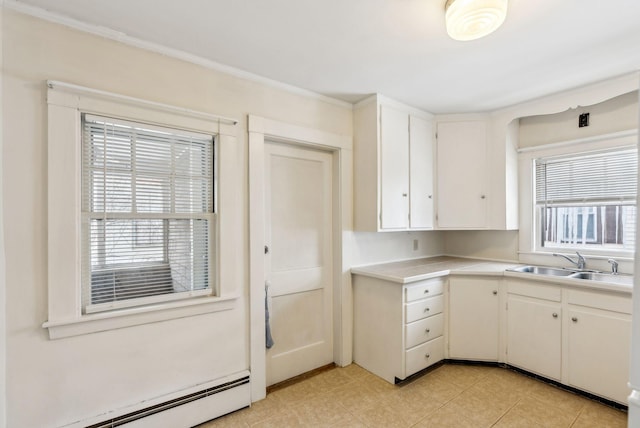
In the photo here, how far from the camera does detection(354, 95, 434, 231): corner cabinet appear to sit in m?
2.72

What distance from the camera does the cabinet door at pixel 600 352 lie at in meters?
2.08

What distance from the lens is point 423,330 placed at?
8.54ft

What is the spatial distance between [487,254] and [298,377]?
2.42 metres

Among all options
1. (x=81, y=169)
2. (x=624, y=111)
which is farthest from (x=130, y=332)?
(x=624, y=111)

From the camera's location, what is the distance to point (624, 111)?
2.50m

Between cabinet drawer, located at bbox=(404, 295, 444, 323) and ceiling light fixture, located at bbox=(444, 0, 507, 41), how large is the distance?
76.3 inches

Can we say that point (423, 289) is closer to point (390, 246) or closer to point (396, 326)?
point (396, 326)

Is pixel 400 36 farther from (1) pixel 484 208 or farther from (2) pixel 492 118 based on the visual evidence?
(1) pixel 484 208

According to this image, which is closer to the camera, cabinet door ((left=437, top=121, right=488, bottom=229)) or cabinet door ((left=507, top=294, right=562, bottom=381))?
cabinet door ((left=507, top=294, right=562, bottom=381))

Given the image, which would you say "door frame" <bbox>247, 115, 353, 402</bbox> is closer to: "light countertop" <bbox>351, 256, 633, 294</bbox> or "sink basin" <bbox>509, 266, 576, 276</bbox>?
"light countertop" <bbox>351, 256, 633, 294</bbox>

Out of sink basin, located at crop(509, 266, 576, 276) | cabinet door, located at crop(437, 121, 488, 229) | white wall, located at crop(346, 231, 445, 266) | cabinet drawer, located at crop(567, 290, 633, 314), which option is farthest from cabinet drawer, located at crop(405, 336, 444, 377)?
cabinet door, located at crop(437, 121, 488, 229)

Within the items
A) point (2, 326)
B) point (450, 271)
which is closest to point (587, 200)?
point (450, 271)

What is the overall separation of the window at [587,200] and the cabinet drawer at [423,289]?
1.26 metres

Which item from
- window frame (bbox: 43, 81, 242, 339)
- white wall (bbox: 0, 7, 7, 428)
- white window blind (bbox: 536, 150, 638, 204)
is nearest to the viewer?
white wall (bbox: 0, 7, 7, 428)
